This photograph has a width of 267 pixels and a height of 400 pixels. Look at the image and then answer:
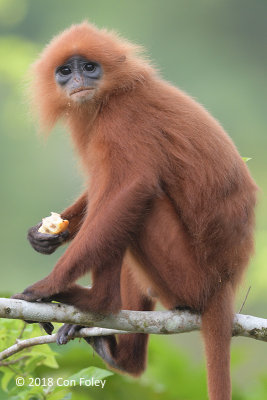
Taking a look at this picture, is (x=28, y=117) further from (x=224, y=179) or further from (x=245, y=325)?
(x=245, y=325)

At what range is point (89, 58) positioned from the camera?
5.21m

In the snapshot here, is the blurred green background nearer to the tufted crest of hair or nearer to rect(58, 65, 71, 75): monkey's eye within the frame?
the tufted crest of hair

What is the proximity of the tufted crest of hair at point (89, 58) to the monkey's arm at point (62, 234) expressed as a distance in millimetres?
600

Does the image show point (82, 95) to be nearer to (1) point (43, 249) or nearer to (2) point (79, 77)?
(2) point (79, 77)

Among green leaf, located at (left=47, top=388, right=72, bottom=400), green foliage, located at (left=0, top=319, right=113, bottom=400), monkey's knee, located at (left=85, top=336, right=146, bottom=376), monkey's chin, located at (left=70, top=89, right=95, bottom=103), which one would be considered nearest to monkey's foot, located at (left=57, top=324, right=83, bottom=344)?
green foliage, located at (left=0, top=319, right=113, bottom=400)

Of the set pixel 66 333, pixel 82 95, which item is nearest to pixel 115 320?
pixel 66 333

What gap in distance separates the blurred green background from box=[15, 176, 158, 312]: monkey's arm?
7.99ft

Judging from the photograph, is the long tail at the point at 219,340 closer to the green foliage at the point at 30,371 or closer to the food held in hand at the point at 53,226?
the green foliage at the point at 30,371

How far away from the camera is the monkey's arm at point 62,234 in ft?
16.9

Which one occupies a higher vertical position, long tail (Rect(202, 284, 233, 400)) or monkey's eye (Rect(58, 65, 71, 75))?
monkey's eye (Rect(58, 65, 71, 75))

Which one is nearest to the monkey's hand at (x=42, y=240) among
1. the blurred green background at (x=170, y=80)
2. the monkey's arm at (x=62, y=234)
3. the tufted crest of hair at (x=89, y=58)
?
the monkey's arm at (x=62, y=234)

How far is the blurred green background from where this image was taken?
1177 cm

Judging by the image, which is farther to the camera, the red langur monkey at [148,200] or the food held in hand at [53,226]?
the food held in hand at [53,226]

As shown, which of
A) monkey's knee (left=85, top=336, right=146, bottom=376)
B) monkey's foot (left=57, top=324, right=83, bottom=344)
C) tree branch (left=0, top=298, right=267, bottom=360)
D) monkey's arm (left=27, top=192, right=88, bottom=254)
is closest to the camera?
tree branch (left=0, top=298, right=267, bottom=360)
